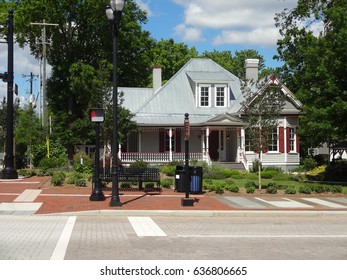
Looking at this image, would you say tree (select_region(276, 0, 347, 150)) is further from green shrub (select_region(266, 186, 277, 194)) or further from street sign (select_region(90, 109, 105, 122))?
street sign (select_region(90, 109, 105, 122))

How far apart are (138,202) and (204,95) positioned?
23.1 metres

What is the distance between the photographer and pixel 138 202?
16.6 meters

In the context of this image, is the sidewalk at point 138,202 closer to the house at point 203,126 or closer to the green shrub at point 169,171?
the green shrub at point 169,171

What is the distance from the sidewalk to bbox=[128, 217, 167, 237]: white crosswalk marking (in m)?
1.16

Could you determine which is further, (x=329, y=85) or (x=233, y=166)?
(x=233, y=166)

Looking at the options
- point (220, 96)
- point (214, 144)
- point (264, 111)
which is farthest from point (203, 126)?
point (264, 111)

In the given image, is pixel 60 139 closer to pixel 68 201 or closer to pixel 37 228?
pixel 68 201

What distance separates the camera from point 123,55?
46906 millimetres

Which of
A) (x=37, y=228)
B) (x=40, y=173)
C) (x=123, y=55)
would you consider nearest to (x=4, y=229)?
(x=37, y=228)

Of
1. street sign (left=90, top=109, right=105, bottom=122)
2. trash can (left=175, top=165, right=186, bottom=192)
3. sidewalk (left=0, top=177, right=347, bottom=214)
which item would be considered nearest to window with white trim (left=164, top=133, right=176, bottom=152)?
sidewalk (left=0, top=177, right=347, bottom=214)

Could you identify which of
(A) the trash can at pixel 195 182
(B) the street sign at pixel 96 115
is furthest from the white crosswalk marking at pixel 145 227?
(A) the trash can at pixel 195 182

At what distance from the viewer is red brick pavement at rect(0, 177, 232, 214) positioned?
1521 centimetres

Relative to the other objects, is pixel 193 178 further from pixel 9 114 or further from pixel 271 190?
pixel 9 114

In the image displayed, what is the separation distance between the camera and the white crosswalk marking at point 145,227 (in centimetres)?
1109
